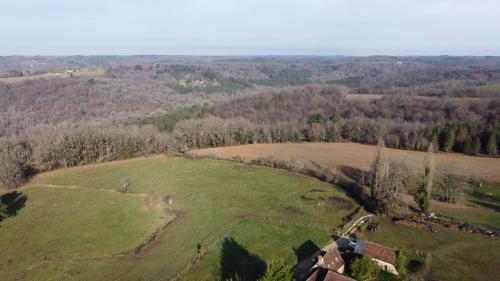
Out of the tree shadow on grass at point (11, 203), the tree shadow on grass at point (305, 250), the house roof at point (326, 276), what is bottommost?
the tree shadow on grass at point (11, 203)

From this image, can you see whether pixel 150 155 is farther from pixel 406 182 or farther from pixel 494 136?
pixel 494 136

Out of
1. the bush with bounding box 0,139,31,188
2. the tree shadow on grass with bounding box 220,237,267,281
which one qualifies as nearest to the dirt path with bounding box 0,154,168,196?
the bush with bounding box 0,139,31,188

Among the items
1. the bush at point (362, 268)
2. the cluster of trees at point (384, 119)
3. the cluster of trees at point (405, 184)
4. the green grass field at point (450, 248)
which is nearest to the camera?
the bush at point (362, 268)

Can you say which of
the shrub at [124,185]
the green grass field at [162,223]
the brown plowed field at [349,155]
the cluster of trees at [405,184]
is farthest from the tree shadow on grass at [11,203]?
the cluster of trees at [405,184]

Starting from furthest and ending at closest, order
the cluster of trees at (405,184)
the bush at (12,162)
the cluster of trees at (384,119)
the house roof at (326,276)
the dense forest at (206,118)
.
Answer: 1. the cluster of trees at (384,119)
2. the dense forest at (206,118)
3. the bush at (12,162)
4. the cluster of trees at (405,184)
5. the house roof at (326,276)

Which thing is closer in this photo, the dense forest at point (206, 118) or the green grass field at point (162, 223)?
the green grass field at point (162, 223)

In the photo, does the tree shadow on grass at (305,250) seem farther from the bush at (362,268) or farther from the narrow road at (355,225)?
the bush at (362,268)

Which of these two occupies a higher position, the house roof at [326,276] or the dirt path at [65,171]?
the house roof at [326,276]
